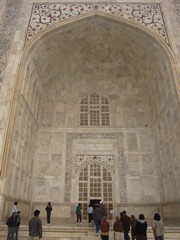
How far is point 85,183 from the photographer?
12359 mm

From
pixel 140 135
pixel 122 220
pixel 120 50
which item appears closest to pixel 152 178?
pixel 140 135

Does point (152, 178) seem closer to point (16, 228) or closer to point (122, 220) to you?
point (122, 220)

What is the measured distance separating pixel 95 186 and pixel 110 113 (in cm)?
432

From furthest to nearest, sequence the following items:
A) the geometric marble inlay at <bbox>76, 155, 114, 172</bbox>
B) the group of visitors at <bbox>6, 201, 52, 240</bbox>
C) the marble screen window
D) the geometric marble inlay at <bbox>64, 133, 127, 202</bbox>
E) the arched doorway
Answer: the marble screen window → the geometric marble inlay at <bbox>76, 155, 114, 172</bbox> → the geometric marble inlay at <bbox>64, 133, 127, 202</bbox> → the arched doorway → the group of visitors at <bbox>6, 201, 52, 240</bbox>

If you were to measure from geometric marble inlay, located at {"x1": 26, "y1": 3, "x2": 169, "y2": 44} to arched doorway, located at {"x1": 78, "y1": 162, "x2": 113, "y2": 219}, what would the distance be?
24.9 ft

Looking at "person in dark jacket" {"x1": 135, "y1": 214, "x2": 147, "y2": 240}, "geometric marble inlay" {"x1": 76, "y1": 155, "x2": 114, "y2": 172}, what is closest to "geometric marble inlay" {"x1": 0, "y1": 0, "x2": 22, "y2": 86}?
"geometric marble inlay" {"x1": 76, "y1": 155, "x2": 114, "y2": 172}

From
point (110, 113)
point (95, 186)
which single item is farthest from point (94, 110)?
point (95, 186)

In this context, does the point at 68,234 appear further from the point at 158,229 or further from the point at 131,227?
the point at 158,229

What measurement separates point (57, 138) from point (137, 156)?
177 inches

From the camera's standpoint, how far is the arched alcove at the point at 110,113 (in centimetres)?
1120

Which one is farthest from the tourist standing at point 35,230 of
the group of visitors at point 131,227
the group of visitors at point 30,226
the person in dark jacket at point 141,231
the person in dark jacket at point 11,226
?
the person in dark jacket at point 141,231

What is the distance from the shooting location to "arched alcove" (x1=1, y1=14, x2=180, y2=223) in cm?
1120

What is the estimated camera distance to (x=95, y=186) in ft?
40.3

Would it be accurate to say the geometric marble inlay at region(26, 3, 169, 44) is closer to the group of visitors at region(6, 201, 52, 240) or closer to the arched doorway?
the arched doorway
